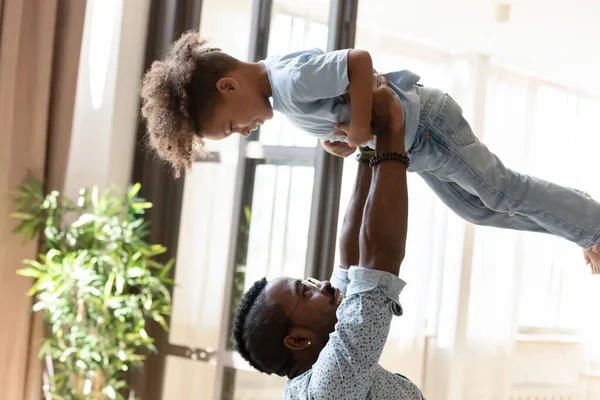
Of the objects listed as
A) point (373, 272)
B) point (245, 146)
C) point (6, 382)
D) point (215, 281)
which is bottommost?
point (6, 382)

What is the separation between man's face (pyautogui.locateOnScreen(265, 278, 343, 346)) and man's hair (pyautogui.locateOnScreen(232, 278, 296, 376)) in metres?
0.02

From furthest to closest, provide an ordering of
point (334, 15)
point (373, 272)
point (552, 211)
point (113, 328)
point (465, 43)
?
point (465, 43) → point (113, 328) → point (334, 15) → point (552, 211) → point (373, 272)

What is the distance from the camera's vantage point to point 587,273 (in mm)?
4586

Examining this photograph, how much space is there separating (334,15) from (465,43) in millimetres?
1378

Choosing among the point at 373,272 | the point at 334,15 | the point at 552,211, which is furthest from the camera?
the point at 334,15

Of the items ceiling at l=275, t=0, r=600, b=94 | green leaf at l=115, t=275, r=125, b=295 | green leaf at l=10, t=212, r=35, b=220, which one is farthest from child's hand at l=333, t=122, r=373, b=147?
green leaf at l=10, t=212, r=35, b=220

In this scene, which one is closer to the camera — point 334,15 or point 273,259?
point 334,15

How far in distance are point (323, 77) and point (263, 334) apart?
1.83 ft

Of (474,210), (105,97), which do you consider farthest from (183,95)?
(105,97)

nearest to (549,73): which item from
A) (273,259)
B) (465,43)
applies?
(465,43)

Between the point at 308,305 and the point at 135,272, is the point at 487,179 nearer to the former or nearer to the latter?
the point at 308,305

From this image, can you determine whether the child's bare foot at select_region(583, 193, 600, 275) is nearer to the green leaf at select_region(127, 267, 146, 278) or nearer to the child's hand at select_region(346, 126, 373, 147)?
the child's hand at select_region(346, 126, 373, 147)

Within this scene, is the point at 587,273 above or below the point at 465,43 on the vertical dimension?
below

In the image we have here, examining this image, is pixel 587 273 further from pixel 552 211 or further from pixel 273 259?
pixel 552 211
